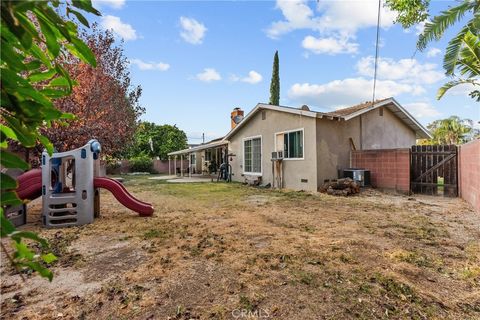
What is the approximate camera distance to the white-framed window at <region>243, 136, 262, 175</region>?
14.0 m

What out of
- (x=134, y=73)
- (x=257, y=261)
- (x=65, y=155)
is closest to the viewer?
(x=257, y=261)

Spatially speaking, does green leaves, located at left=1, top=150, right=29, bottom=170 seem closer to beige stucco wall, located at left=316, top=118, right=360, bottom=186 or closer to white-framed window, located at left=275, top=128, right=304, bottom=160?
beige stucco wall, located at left=316, top=118, right=360, bottom=186

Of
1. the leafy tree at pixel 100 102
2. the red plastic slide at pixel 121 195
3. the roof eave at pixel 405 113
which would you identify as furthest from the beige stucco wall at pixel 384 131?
the leafy tree at pixel 100 102

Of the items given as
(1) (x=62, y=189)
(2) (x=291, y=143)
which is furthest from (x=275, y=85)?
(1) (x=62, y=189)

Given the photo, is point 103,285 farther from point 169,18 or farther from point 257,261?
point 169,18

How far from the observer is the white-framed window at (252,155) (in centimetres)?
1396

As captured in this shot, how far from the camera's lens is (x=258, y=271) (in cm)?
307

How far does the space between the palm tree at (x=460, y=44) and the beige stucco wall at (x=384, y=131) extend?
16.1 feet

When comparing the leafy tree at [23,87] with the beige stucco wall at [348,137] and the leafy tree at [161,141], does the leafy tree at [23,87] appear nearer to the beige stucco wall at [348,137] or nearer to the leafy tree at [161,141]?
the beige stucco wall at [348,137]

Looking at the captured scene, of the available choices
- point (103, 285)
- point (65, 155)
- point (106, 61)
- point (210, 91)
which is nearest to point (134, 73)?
point (106, 61)

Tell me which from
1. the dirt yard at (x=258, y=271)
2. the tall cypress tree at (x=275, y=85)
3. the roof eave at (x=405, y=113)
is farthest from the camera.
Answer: the tall cypress tree at (x=275, y=85)

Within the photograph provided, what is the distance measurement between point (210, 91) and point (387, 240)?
621 inches

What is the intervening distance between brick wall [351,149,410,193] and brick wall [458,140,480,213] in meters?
1.46

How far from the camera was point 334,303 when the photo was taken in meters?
2.40
